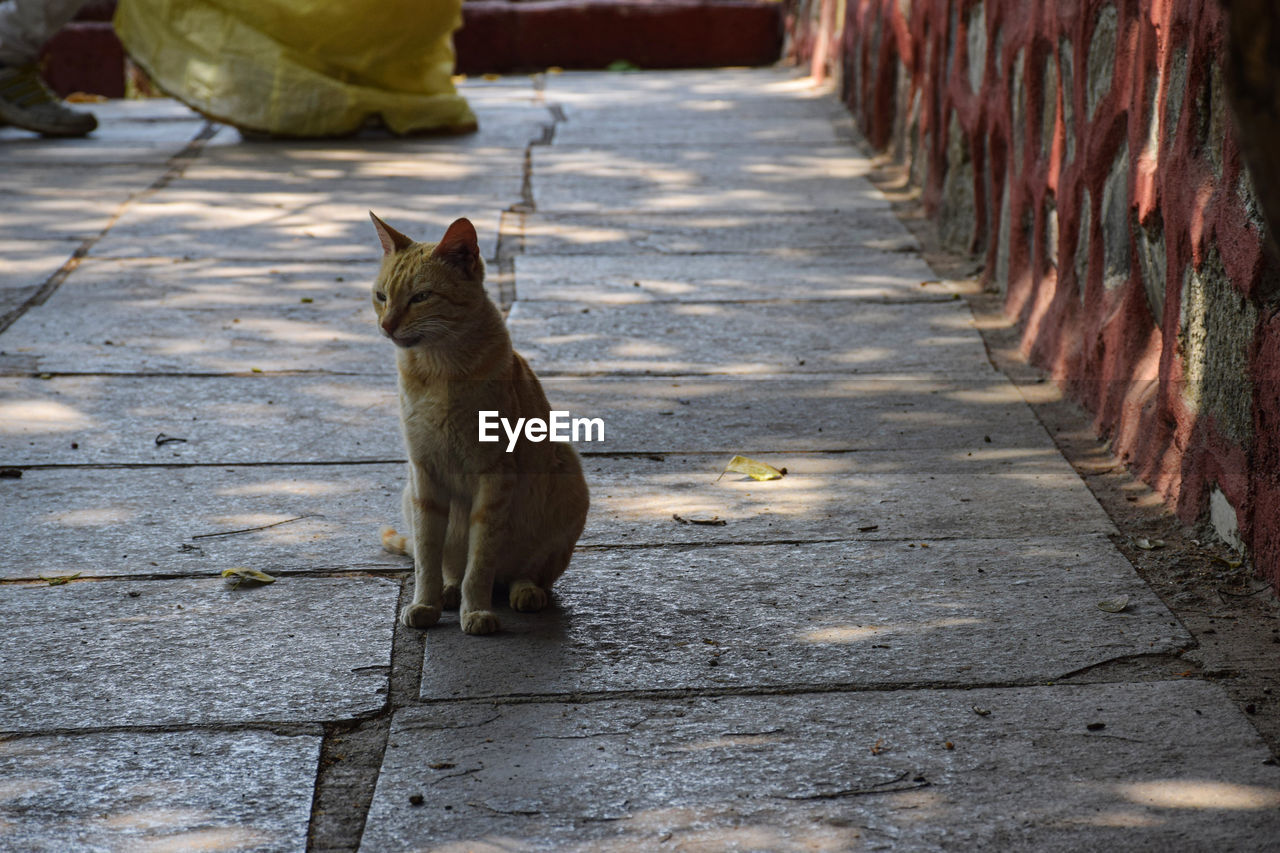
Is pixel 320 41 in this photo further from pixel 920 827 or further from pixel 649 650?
pixel 920 827

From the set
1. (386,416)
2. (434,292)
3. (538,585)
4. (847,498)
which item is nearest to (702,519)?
(847,498)

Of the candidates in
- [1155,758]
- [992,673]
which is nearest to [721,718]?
[992,673]

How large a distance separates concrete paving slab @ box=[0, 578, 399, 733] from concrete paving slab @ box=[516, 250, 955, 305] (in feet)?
8.98

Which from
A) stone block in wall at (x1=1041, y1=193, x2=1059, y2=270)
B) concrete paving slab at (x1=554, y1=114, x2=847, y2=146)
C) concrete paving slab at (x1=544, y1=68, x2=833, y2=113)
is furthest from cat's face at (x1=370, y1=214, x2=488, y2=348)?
concrete paving slab at (x1=544, y1=68, x2=833, y2=113)

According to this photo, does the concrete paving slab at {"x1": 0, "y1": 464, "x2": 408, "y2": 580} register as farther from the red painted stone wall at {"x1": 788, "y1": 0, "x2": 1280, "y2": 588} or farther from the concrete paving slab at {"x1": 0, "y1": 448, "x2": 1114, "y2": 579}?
the red painted stone wall at {"x1": 788, "y1": 0, "x2": 1280, "y2": 588}

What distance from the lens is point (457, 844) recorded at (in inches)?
A: 91.1

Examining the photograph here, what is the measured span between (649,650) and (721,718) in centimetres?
35

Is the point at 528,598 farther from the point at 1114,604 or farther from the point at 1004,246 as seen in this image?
the point at 1004,246

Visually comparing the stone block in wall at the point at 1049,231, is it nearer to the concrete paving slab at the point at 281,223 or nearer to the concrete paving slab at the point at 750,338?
the concrete paving slab at the point at 750,338

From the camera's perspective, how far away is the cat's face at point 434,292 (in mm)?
3105

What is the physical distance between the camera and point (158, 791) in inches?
97.4

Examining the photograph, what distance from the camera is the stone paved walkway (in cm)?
244

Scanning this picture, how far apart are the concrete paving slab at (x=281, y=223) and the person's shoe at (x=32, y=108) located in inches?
77.4

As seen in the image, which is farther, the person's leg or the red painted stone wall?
the person's leg
